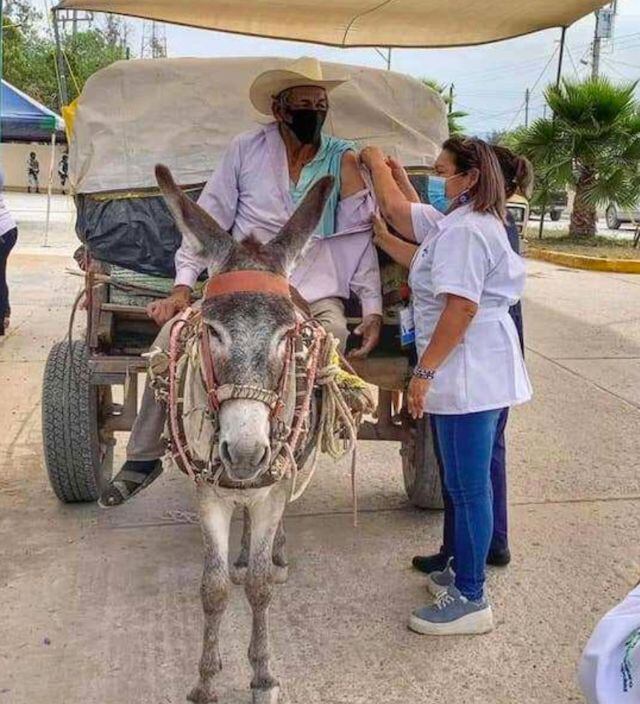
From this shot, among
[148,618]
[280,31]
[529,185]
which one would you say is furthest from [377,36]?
[148,618]

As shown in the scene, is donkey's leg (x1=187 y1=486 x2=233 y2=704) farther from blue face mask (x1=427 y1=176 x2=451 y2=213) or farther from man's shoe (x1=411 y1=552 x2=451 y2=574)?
blue face mask (x1=427 y1=176 x2=451 y2=213)

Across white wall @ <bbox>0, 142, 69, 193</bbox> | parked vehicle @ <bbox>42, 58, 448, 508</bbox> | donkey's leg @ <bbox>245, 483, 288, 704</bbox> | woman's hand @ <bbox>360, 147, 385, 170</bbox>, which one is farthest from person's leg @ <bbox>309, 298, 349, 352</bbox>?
white wall @ <bbox>0, 142, 69, 193</bbox>

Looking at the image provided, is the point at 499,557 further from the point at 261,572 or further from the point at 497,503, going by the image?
the point at 261,572

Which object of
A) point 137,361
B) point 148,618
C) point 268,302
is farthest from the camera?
point 137,361

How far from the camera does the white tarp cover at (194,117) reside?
4.52 m

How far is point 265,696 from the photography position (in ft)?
10.5

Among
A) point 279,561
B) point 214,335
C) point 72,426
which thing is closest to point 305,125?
point 214,335

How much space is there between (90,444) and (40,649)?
1.32 metres

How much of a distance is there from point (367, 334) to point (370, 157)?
2.68 feet

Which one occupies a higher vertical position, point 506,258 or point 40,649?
point 506,258

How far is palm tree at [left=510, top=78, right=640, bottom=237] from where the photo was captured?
1836 cm

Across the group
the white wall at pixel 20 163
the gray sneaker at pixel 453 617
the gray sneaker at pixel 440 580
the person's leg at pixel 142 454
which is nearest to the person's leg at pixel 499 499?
the gray sneaker at pixel 440 580

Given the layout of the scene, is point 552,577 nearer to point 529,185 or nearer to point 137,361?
point 529,185

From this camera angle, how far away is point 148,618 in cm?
382
